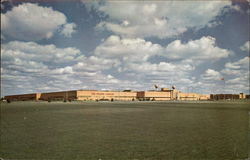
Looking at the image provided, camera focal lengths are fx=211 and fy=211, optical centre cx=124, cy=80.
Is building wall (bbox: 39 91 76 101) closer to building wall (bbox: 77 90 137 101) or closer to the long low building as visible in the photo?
the long low building

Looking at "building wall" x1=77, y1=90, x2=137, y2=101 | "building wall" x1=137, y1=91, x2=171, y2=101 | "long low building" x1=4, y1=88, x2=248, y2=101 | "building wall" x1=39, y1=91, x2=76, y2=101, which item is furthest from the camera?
"building wall" x1=137, y1=91, x2=171, y2=101

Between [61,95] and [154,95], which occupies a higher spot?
[154,95]

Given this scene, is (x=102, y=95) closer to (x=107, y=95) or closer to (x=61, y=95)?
(x=107, y=95)

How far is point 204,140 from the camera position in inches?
369

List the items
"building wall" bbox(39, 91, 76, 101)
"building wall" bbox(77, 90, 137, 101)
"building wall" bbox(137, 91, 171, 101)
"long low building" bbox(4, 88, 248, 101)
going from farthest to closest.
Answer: "building wall" bbox(137, 91, 171, 101) < "building wall" bbox(39, 91, 76, 101) < "long low building" bbox(4, 88, 248, 101) < "building wall" bbox(77, 90, 137, 101)

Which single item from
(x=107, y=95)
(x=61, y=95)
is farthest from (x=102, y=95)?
(x=61, y=95)

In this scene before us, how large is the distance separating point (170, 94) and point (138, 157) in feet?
594

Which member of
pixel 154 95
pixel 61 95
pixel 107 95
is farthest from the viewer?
pixel 154 95

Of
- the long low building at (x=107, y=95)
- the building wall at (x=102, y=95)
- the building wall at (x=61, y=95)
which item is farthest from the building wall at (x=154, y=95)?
the building wall at (x=61, y=95)

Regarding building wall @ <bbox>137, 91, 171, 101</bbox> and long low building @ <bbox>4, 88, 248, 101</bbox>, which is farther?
building wall @ <bbox>137, 91, 171, 101</bbox>

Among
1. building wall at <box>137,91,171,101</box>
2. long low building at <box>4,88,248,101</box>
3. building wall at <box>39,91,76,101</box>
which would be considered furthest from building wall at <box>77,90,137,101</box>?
building wall at <box>137,91,171,101</box>

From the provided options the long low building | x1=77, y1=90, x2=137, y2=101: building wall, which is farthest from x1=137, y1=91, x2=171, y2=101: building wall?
x1=77, y1=90, x2=137, y2=101: building wall

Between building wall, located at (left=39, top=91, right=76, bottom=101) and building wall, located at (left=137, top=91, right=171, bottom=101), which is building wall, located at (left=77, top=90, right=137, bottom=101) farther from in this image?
building wall, located at (left=137, top=91, right=171, bottom=101)

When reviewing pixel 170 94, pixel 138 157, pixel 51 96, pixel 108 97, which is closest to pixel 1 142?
pixel 138 157
